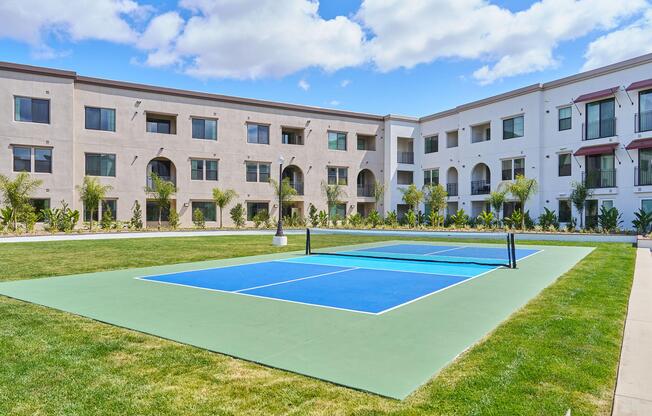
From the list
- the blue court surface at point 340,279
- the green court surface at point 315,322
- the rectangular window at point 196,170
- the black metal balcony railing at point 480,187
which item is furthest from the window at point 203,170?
the green court surface at point 315,322

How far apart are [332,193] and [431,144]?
36.9 feet

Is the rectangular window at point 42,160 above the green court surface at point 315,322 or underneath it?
above

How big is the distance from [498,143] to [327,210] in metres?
15.7

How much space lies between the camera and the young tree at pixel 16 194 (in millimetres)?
27203

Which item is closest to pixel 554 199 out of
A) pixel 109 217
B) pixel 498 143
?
pixel 498 143

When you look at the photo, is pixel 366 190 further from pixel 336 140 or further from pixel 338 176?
pixel 336 140

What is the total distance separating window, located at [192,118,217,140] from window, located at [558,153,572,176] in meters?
26.2

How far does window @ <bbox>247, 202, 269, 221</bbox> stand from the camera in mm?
40062

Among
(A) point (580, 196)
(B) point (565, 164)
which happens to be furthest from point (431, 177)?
(A) point (580, 196)

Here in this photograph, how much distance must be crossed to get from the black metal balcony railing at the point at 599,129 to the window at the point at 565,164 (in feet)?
5.92

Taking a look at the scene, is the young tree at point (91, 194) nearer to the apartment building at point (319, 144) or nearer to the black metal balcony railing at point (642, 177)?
the apartment building at point (319, 144)

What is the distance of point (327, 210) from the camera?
43375mm

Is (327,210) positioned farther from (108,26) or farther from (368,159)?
(108,26)

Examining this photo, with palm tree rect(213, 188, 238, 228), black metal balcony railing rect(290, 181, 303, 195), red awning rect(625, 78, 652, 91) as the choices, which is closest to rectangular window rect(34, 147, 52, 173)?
palm tree rect(213, 188, 238, 228)
